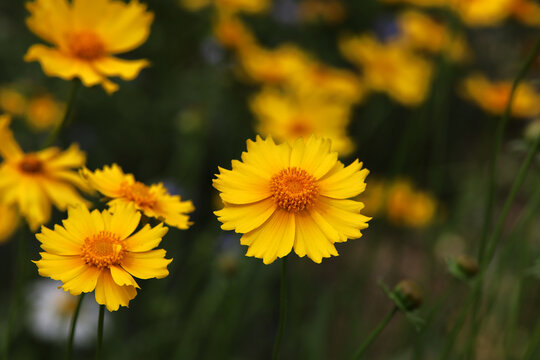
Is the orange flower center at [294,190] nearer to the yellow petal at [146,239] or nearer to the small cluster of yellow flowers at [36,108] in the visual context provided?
the yellow petal at [146,239]

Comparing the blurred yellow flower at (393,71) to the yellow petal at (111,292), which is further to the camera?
the blurred yellow flower at (393,71)

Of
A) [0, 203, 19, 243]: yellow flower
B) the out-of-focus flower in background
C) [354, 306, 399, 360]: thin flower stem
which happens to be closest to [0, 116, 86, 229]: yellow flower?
[354, 306, 399, 360]: thin flower stem

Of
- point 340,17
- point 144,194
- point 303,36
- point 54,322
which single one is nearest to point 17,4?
point 303,36

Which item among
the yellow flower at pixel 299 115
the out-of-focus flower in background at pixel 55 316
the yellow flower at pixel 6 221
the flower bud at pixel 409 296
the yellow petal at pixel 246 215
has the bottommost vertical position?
the flower bud at pixel 409 296

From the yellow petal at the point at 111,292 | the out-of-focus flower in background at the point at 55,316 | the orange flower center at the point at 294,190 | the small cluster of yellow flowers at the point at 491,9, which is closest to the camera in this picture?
the yellow petal at the point at 111,292

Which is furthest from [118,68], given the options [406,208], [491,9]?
[406,208]

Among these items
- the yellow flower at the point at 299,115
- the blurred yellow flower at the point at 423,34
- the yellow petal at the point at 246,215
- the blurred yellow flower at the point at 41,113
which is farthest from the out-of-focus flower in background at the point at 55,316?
the blurred yellow flower at the point at 423,34

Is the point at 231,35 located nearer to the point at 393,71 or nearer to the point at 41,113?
the point at 393,71
